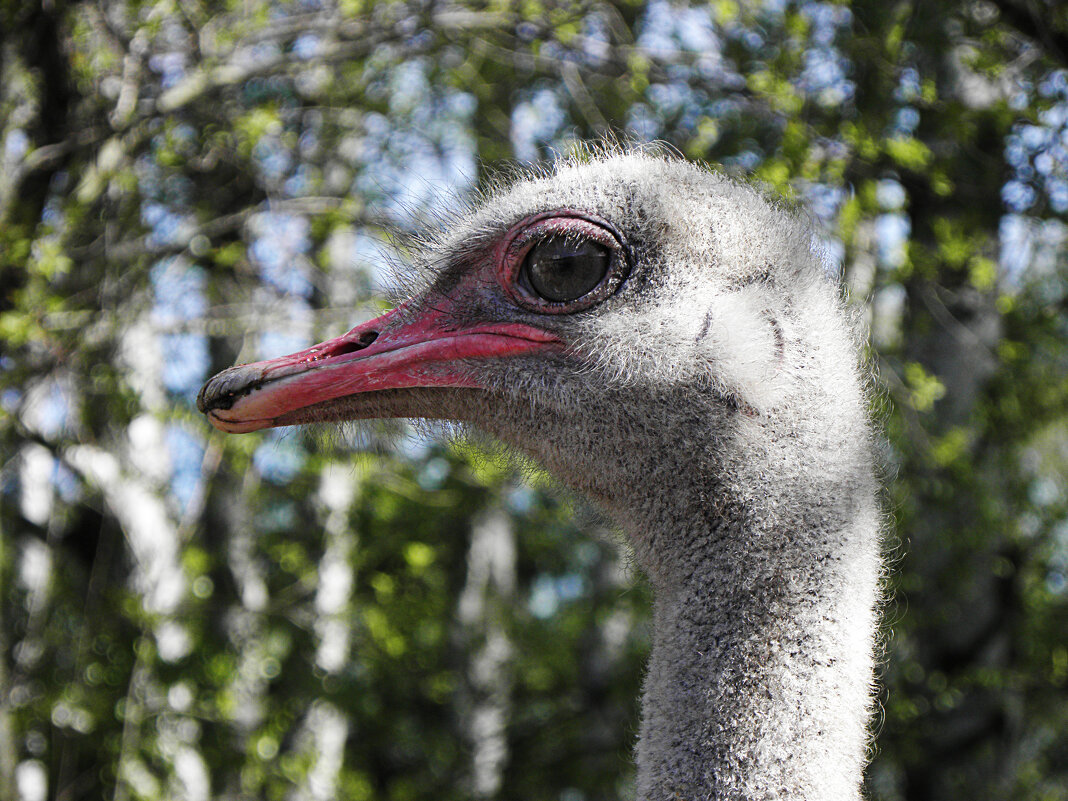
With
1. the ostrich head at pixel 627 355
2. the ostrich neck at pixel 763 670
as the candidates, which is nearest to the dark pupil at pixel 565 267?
the ostrich head at pixel 627 355

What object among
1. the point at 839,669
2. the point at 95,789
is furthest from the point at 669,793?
the point at 95,789

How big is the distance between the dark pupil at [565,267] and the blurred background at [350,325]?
0.58m

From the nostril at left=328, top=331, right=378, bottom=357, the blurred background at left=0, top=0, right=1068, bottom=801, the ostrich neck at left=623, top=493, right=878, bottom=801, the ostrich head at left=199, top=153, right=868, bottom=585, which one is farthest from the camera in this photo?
the blurred background at left=0, top=0, right=1068, bottom=801

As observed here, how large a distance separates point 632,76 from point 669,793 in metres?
4.08

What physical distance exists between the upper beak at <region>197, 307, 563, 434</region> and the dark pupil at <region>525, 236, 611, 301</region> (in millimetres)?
98

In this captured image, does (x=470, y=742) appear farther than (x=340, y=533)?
Yes

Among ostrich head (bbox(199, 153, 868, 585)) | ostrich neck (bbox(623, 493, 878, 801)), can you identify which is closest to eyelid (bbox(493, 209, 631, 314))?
ostrich head (bbox(199, 153, 868, 585))

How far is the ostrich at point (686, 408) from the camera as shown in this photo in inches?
70.9

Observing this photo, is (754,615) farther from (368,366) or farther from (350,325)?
(350,325)

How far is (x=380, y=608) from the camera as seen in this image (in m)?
7.27

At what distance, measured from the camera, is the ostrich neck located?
1.74 meters

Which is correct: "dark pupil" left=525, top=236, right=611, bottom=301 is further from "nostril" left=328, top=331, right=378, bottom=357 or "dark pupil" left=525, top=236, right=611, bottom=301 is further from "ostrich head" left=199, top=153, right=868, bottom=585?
"nostril" left=328, top=331, right=378, bottom=357

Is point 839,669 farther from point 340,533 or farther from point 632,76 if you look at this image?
point 340,533

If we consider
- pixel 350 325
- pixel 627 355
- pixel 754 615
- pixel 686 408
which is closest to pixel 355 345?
pixel 627 355
